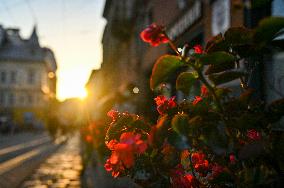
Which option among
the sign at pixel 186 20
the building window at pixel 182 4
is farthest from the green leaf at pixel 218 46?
the building window at pixel 182 4

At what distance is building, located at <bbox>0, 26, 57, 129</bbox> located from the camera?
5369 cm

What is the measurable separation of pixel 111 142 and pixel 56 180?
19.0 ft

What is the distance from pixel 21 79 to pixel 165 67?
56.2 metres

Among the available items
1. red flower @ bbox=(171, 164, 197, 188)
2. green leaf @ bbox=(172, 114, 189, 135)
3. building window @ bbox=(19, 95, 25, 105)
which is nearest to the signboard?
red flower @ bbox=(171, 164, 197, 188)

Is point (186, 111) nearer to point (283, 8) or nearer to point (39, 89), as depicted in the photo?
point (283, 8)

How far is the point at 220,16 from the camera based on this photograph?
6809mm

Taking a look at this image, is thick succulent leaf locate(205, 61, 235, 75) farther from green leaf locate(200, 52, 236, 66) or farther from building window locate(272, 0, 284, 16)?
building window locate(272, 0, 284, 16)

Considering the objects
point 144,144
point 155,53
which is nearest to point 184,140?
point 144,144

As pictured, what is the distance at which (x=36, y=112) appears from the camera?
2222 inches

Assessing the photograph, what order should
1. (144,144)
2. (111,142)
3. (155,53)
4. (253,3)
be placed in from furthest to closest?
(155,53), (111,142), (253,3), (144,144)

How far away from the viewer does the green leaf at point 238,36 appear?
5.31 ft

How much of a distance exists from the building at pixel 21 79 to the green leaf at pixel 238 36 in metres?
52.3

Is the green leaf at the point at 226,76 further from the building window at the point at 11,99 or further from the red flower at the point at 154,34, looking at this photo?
the building window at the point at 11,99

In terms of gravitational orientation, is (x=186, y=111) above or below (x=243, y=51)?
below
